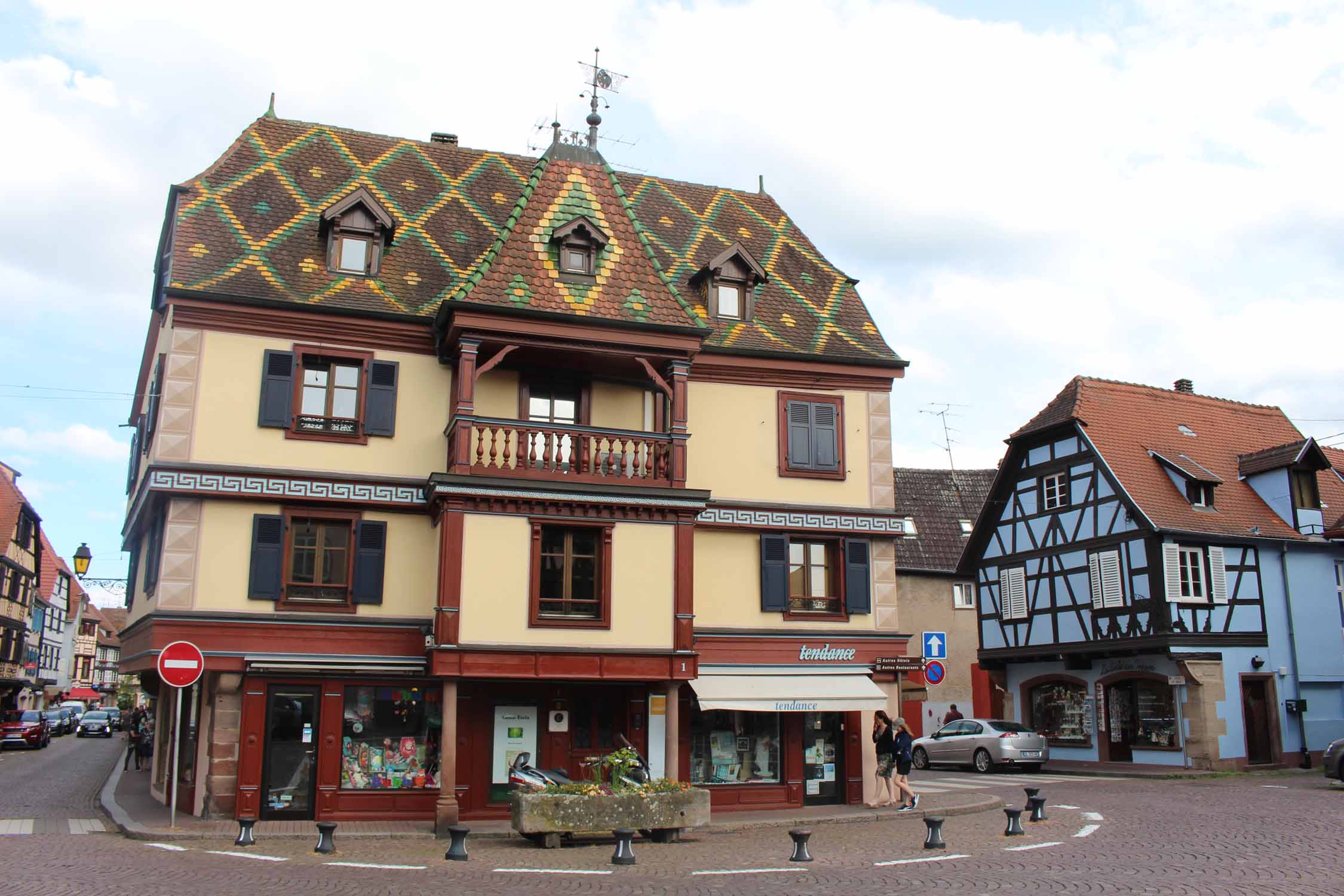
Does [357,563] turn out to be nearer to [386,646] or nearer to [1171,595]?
[386,646]

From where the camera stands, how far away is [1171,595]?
3219 cm

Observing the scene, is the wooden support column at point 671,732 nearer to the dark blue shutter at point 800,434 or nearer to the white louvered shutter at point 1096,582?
the dark blue shutter at point 800,434

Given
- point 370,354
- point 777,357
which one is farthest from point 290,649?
point 777,357

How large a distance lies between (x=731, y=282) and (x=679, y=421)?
14.7 feet

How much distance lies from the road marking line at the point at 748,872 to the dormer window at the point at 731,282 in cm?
1271

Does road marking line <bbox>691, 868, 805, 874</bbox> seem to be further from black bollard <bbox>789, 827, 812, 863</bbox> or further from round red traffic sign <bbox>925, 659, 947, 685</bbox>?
round red traffic sign <bbox>925, 659, 947, 685</bbox>

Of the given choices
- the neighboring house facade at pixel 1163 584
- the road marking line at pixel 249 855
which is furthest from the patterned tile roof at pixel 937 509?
the road marking line at pixel 249 855

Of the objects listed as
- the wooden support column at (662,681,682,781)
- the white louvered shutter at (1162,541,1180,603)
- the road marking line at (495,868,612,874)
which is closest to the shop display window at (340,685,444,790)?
the wooden support column at (662,681,682,781)

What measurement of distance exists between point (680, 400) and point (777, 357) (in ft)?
10.3

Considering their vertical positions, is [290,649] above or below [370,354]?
below

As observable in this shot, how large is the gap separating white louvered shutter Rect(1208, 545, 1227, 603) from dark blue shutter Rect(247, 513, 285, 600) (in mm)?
24984

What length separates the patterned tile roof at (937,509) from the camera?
44.5 metres

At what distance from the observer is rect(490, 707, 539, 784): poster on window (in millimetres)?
21016

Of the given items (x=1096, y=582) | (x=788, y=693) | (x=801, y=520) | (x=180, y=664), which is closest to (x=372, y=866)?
(x=180, y=664)
